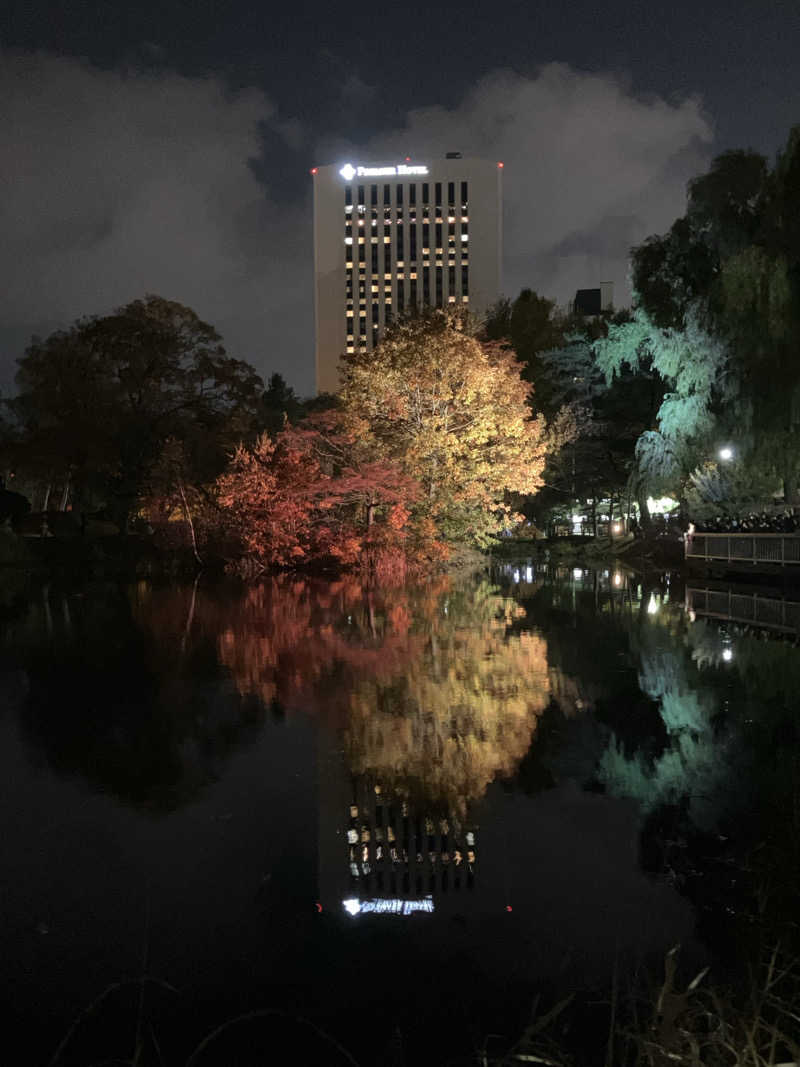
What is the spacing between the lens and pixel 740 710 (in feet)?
24.2

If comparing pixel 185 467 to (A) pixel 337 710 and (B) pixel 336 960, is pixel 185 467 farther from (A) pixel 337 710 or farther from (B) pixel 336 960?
(B) pixel 336 960

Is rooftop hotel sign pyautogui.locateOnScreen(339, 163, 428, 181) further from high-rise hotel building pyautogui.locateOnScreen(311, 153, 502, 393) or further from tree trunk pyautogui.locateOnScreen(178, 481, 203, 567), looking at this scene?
tree trunk pyautogui.locateOnScreen(178, 481, 203, 567)

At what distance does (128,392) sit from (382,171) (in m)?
99.7

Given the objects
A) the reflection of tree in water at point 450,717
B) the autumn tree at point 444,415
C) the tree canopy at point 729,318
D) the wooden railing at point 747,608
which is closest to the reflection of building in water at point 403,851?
the reflection of tree in water at point 450,717

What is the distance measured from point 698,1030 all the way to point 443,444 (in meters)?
25.3

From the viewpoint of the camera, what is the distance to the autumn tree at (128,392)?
1447 inches

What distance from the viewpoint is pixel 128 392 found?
1479 inches

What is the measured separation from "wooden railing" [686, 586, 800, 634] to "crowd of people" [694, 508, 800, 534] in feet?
10.1

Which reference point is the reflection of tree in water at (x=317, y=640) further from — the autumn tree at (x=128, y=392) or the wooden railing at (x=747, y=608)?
the autumn tree at (x=128, y=392)

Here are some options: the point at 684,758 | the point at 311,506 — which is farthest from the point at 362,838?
the point at 311,506

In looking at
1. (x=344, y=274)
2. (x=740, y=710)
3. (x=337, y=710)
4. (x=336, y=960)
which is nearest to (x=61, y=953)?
(x=336, y=960)

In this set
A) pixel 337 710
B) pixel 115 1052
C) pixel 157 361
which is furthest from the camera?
pixel 157 361

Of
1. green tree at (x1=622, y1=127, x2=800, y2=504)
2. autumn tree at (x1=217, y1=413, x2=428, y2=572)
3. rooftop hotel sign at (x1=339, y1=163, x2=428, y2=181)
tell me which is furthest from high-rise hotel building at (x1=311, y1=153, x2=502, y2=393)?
autumn tree at (x1=217, y1=413, x2=428, y2=572)

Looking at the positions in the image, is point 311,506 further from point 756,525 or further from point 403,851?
point 403,851
